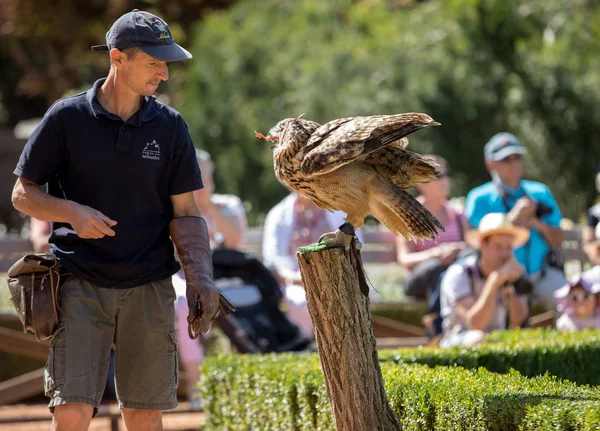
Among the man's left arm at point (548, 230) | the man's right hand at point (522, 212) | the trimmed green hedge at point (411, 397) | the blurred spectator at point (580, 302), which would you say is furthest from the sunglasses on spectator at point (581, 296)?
the trimmed green hedge at point (411, 397)

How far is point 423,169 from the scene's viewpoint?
4484mm

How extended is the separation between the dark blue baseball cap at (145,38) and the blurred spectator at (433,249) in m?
4.53

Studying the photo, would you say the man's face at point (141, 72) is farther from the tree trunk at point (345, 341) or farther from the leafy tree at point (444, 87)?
the leafy tree at point (444, 87)

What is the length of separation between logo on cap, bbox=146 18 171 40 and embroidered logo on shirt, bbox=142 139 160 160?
45 centimetres

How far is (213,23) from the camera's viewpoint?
49.7 ft

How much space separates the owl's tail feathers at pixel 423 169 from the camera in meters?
4.43

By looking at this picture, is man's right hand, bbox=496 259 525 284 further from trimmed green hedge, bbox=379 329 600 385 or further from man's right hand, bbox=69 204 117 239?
man's right hand, bbox=69 204 117 239

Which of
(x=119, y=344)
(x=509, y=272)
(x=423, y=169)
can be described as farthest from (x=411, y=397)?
(x=509, y=272)

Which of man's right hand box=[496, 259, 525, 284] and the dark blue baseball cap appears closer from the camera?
the dark blue baseball cap

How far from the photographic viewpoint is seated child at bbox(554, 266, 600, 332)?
7.54 meters

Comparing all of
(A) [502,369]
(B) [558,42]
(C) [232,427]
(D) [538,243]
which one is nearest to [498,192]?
(D) [538,243]

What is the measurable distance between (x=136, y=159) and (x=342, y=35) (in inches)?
421

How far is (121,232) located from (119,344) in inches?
19.6

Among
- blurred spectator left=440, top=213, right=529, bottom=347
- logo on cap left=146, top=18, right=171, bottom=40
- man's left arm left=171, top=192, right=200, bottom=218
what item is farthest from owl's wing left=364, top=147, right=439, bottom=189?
blurred spectator left=440, top=213, right=529, bottom=347
